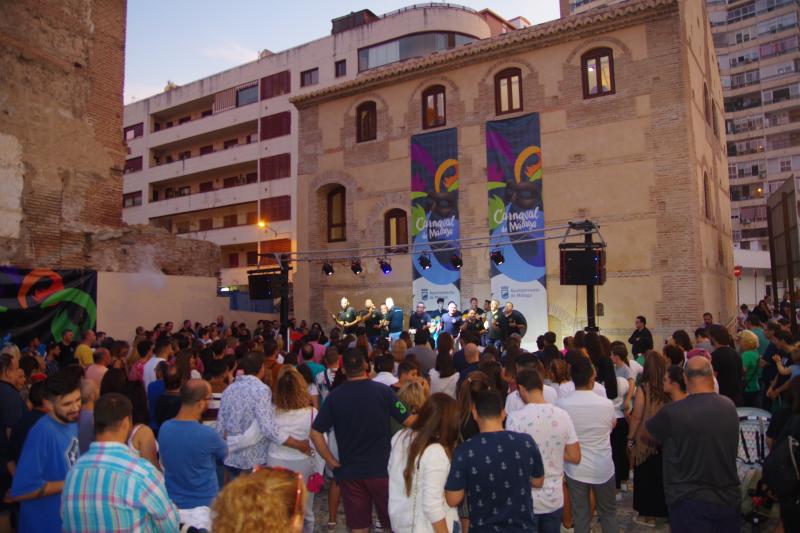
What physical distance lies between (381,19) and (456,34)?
160 inches

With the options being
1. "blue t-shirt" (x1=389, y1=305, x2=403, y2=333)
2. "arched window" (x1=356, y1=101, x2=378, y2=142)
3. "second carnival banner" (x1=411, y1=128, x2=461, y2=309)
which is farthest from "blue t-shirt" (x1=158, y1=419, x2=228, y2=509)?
"arched window" (x1=356, y1=101, x2=378, y2=142)

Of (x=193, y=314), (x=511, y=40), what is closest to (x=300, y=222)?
(x=193, y=314)

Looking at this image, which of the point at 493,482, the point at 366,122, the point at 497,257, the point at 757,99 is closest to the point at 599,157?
the point at 497,257

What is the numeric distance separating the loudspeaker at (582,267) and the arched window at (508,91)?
8126 millimetres

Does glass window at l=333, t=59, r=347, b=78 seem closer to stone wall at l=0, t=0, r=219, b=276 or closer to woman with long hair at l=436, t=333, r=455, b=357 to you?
stone wall at l=0, t=0, r=219, b=276

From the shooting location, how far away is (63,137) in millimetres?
14875

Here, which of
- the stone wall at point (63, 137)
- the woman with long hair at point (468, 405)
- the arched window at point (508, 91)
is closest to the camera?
the woman with long hair at point (468, 405)

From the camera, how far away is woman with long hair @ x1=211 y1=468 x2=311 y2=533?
80.7 inches

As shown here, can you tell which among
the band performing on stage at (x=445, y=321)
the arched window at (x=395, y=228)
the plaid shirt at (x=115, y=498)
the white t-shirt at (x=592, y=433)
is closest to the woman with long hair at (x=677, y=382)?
the white t-shirt at (x=592, y=433)

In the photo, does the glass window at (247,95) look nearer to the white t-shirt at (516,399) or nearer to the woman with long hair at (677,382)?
the white t-shirt at (516,399)

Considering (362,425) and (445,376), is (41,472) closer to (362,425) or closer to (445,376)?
(362,425)

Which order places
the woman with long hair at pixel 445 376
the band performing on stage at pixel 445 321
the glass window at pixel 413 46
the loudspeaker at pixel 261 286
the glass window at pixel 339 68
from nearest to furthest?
the woman with long hair at pixel 445 376 → the band performing on stage at pixel 445 321 → the loudspeaker at pixel 261 286 → the glass window at pixel 413 46 → the glass window at pixel 339 68

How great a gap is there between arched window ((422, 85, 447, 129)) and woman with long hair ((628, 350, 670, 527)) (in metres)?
15.3

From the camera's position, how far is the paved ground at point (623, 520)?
5.76 meters
